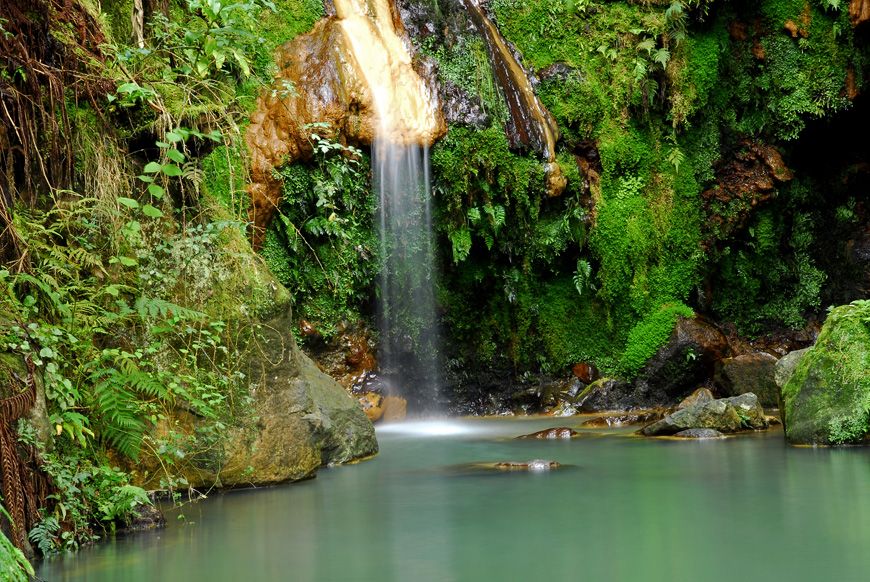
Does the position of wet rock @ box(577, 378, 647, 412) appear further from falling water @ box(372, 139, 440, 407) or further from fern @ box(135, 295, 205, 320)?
fern @ box(135, 295, 205, 320)

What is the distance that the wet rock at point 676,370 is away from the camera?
12.2 m

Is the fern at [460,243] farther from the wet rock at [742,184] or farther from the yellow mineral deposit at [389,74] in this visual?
the wet rock at [742,184]

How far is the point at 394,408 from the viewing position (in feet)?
38.5

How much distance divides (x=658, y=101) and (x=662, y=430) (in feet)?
19.6

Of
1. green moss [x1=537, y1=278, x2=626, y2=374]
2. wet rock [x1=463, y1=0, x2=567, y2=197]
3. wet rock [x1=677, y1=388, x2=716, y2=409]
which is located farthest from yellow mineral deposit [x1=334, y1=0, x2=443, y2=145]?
wet rock [x1=677, y1=388, x2=716, y2=409]

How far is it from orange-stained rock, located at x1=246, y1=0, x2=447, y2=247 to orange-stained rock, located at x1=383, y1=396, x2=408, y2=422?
300 centimetres

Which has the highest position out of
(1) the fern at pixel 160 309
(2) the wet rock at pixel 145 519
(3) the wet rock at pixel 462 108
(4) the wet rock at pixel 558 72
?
(4) the wet rock at pixel 558 72

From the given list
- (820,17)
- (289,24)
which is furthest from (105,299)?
(820,17)

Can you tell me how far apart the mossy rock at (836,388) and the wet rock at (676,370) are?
156 inches

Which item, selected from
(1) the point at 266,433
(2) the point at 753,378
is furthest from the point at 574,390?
(1) the point at 266,433

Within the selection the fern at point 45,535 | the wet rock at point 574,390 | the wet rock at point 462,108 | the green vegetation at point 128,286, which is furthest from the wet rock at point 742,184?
the fern at point 45,535

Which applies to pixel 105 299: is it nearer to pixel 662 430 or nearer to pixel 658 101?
pixel 662 430

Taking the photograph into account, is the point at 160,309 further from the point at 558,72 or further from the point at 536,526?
the point at 558,72

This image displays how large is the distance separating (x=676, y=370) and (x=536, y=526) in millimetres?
7848
